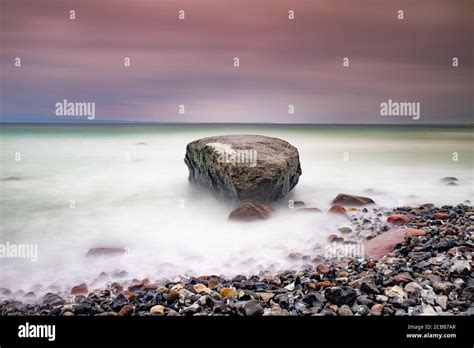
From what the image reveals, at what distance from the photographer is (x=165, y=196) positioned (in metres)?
4.86

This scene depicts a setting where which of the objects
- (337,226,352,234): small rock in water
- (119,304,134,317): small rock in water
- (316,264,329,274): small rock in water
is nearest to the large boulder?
(337,226,352,234): small rock in water

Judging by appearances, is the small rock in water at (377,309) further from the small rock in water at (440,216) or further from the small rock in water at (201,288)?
the small rock in water at (440,216)

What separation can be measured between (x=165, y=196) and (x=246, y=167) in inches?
44.8

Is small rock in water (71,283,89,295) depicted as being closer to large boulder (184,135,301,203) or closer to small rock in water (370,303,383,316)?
large boulder (184,135,301,203)

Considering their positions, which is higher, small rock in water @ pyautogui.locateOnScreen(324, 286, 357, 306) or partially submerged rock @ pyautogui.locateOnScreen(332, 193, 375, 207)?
partially submerged rock @ pyautogui.locateOnScreen(332, 193, 375, 207)

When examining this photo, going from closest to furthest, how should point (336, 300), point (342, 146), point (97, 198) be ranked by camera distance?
point (336, 300) → point (97, 198) → point (342, 146)

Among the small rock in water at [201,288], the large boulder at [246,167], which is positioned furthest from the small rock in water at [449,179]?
the small rock in water at [201,288]

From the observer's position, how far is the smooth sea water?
3.92 meters

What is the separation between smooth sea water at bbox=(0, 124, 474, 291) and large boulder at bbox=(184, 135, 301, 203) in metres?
0.20
